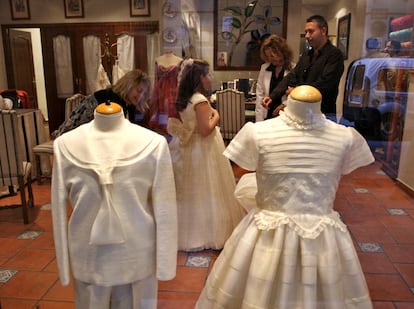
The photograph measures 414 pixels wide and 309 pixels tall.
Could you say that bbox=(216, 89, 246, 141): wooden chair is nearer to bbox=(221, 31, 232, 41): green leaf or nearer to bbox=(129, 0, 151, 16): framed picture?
bbox=(221, 31, 232, 41): green leaf

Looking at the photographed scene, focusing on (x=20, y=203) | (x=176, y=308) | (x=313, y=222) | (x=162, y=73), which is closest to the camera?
(x=313, y=222)

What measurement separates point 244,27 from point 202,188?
0.93 meters

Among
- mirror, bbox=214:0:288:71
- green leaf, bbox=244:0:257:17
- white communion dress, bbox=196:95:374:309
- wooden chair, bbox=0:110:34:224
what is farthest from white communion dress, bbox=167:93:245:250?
wooden chair, bbox=0:110:34:224

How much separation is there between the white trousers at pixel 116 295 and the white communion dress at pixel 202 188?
81 centimetres

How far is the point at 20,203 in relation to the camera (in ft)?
8.82

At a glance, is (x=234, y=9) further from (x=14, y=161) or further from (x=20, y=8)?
(x=14, y=161)

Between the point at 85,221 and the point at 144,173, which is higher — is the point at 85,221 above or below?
below

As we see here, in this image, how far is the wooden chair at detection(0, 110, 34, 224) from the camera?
2.42 metres

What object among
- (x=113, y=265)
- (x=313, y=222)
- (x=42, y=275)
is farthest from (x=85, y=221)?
(x=42, y=275)

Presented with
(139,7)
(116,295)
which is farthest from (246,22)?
(116,295)

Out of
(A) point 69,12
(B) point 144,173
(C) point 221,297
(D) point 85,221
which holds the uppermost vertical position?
(A) point 69,12

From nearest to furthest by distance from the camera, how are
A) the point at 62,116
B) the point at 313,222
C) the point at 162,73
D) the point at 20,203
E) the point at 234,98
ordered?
1. the point at 313,222
2. the point at 62,116
3. the point at 162,73
4. the point at 234,98
5. the point at 20,203

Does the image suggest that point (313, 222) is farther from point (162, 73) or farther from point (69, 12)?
point (69, 12)

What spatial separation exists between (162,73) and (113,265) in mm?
1228
